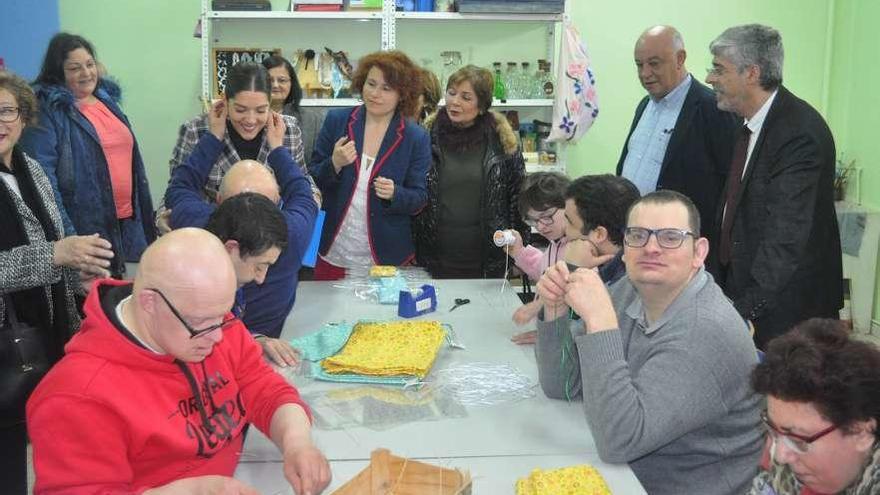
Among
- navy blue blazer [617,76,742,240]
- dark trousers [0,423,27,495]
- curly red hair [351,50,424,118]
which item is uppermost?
curly red hair [351,50,424,118]

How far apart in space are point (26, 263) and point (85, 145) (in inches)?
57.5

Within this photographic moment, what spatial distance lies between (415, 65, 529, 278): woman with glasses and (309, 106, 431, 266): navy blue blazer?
0.12m

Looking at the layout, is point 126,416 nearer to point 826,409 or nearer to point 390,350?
point 390,350

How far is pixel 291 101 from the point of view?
4.19 meters

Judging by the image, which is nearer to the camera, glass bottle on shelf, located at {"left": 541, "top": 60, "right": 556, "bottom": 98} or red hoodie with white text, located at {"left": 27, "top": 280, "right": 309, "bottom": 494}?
red hoodie with white text, located at {"left": 27, "top": 280, "right": 309, "bottom": 494}

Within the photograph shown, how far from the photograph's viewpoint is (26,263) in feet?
8.04

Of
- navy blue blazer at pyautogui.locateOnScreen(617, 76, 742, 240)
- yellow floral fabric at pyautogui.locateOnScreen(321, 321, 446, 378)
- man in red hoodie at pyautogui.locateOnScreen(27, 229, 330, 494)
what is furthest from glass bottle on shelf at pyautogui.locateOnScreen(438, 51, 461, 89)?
man in red hoodie at pyautogui.locateOnScreen(27, 229, 330, 494)

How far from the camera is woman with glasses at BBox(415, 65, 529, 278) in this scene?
3.86m

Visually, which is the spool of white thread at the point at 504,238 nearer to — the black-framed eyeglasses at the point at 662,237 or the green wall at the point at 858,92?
the black-framed eyeglasses at the point at 662,237

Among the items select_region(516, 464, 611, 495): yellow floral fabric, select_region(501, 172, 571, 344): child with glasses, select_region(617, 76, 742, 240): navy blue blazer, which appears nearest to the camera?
select_region(516, 464, 611, 495): yellow floral fabric

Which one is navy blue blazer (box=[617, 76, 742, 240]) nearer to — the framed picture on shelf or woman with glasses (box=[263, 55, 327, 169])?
woman with glasses (box=[263, 55, 327, 169])

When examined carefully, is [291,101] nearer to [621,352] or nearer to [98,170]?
[98,170]

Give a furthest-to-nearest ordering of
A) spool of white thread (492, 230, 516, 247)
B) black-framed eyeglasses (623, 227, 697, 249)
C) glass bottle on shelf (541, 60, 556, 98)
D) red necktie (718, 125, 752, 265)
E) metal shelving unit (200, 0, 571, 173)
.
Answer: glass bottle on shelf (541, 60, 556, 98)
metal shelving unit (200, 0, 571, 173)
spool of white thread (492, 230, 516, 247)
red necktie (718, 125, 752, 265)
black-framed eyeglasses (623, 227, 697, 249)

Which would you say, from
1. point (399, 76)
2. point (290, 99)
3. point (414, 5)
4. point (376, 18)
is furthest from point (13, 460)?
point (414, 5)
